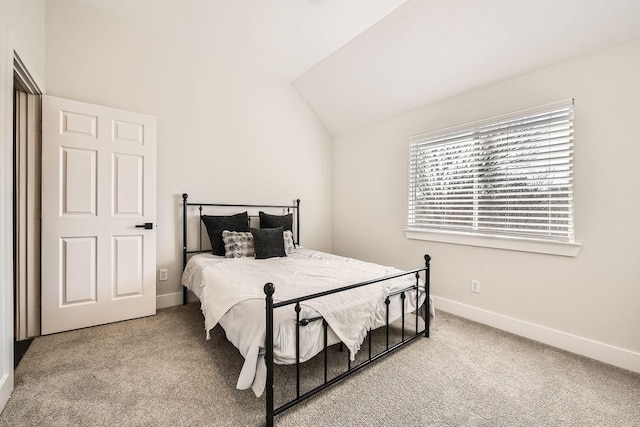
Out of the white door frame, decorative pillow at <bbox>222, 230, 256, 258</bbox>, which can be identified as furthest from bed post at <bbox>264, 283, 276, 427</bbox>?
decorative pillow at <bbox>222, 230, 256, 258</bbox>

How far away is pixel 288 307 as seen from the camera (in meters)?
1.58

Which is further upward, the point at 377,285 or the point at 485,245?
the point at 485,245

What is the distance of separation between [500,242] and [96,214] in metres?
3.66

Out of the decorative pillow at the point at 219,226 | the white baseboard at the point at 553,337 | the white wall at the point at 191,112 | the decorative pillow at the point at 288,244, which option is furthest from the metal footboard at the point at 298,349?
the white wall at the point at 191,112

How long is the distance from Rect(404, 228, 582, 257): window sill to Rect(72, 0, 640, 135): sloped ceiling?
4.81 feet

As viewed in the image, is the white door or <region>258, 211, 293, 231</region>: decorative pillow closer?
the white door

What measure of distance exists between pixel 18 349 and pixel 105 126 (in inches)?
74.2

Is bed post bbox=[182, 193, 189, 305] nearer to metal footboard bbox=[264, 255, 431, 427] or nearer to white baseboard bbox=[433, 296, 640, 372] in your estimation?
metal footboard bbox=[264, 255, 431, 427]

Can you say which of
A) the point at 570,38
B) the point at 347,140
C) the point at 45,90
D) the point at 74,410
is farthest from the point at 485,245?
the point at 45,90

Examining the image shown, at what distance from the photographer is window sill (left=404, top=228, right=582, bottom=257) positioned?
2.22m

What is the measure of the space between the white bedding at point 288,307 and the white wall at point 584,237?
0.86 meters

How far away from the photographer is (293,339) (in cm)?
152

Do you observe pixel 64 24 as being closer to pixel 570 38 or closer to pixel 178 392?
pixel 178 392

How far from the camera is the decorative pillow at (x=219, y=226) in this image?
3061mm
